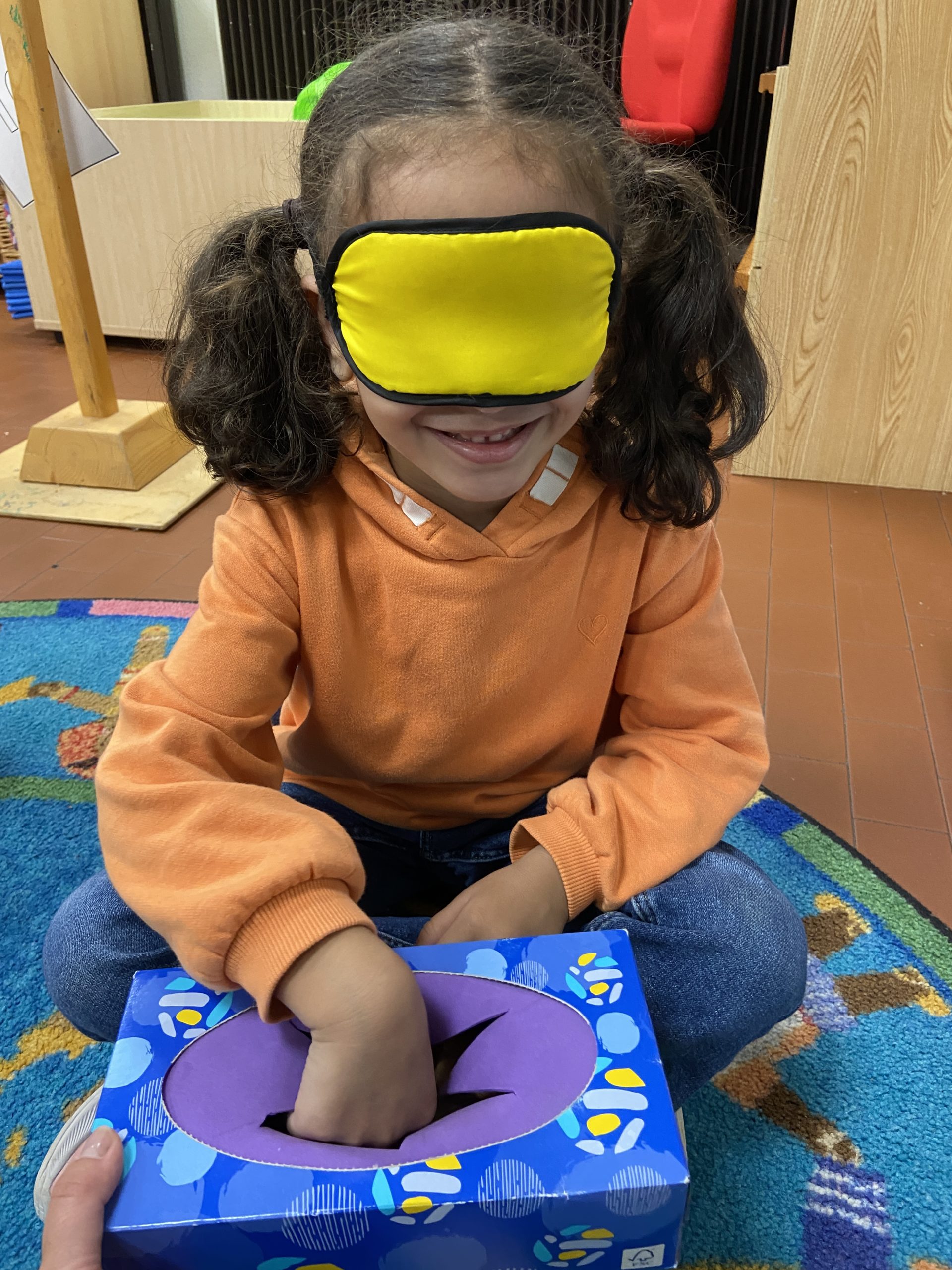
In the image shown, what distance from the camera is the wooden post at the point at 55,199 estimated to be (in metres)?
1.66

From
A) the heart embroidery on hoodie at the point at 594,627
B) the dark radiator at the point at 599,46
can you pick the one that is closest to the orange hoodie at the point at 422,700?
the heart embroidery on hoodie at the point at 594,627

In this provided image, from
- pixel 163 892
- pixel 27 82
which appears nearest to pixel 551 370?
pixel 163 892

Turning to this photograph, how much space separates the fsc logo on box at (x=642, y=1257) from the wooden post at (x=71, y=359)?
1.54m

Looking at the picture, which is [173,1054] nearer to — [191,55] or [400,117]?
[400,117]

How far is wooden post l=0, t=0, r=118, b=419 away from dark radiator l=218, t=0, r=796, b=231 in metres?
1.64

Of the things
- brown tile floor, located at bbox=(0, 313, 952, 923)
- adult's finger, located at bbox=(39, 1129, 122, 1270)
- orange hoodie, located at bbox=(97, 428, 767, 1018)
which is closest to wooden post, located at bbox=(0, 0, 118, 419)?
brown tile floor, located at bbox=(0, 313, 952, 923)

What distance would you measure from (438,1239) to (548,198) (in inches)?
22.1

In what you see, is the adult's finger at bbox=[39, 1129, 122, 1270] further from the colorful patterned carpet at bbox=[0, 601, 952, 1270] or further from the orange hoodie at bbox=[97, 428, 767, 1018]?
the colorful patterned carpet at bbox=[0, 601, 952, 1270]

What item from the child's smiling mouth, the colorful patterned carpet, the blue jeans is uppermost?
the child's smiling mouth

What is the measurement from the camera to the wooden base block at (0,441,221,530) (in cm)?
186

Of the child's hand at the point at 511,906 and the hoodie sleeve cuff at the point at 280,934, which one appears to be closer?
the hoodie sleeve cuff at the point at 280,934

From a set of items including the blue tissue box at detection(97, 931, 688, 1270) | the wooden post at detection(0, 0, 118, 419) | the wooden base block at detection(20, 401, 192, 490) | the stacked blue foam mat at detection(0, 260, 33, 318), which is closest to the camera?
the blue tissue box at detection(97, 931, 688, 1270)

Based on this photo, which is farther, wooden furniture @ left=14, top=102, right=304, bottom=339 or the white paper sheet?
wooden furniture @ left=14, top=102, right=304, bottom=339

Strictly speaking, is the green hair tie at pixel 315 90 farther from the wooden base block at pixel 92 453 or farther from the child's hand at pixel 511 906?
the wooden base block at pixel 92 453
